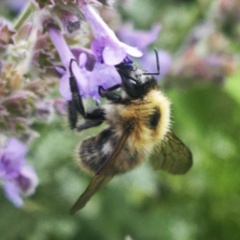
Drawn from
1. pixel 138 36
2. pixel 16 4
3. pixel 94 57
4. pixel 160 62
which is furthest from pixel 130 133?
pixel 16 4

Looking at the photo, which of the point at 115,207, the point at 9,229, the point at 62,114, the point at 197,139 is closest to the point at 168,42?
the point at 197,139

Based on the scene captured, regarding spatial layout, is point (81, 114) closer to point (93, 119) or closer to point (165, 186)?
point (93, 119)

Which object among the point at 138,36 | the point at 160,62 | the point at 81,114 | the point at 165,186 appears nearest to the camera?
the point at 81,114

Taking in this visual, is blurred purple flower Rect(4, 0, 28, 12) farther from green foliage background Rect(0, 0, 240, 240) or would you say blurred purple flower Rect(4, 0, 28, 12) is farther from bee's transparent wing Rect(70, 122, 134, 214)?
bee's transparent wing Rect(70, 122, 134, 214)

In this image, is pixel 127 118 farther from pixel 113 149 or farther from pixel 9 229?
pixel 9 229

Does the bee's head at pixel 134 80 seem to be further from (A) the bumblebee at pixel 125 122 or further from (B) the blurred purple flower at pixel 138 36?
(B) the blurred purple flower at pixel 138 36
